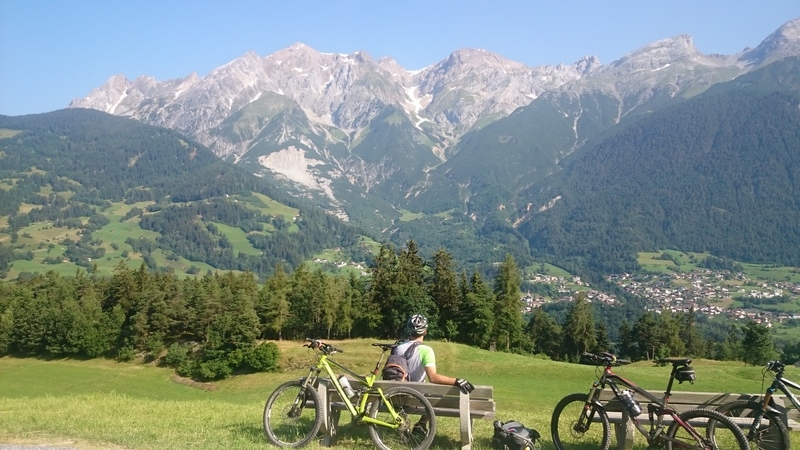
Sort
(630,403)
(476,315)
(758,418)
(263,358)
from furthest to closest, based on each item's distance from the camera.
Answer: (476,315) < (263,358) < (630,403) < (758,418)

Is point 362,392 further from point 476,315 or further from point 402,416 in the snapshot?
point 476,315

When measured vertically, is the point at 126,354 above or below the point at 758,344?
below

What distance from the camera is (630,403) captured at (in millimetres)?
9758

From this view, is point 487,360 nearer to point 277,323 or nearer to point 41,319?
point 277,323

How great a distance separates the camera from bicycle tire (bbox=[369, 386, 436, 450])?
32.7 feet

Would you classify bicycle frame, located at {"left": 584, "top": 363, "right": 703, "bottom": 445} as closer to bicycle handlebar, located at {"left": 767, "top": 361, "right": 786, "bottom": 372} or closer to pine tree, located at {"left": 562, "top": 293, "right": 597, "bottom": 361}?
bicycle handlebar, located at {"left": 767, "top": 361, "right": 786, "bottom": 372}

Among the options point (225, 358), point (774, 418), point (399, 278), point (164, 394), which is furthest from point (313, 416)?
point (399, 278)

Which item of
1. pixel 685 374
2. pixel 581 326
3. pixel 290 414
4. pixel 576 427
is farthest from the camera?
pixel 581 326

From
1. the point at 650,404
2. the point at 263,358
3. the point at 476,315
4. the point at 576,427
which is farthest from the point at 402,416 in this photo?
the point at 476,315

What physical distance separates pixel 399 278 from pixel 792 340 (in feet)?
416

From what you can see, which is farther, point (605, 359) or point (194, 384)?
point (194, 384)

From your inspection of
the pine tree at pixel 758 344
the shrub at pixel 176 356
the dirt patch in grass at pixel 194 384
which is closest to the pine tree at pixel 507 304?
the pine tree at pixel 758 344

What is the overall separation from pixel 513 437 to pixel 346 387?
340cm

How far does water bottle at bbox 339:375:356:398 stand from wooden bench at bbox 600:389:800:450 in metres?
4.98
